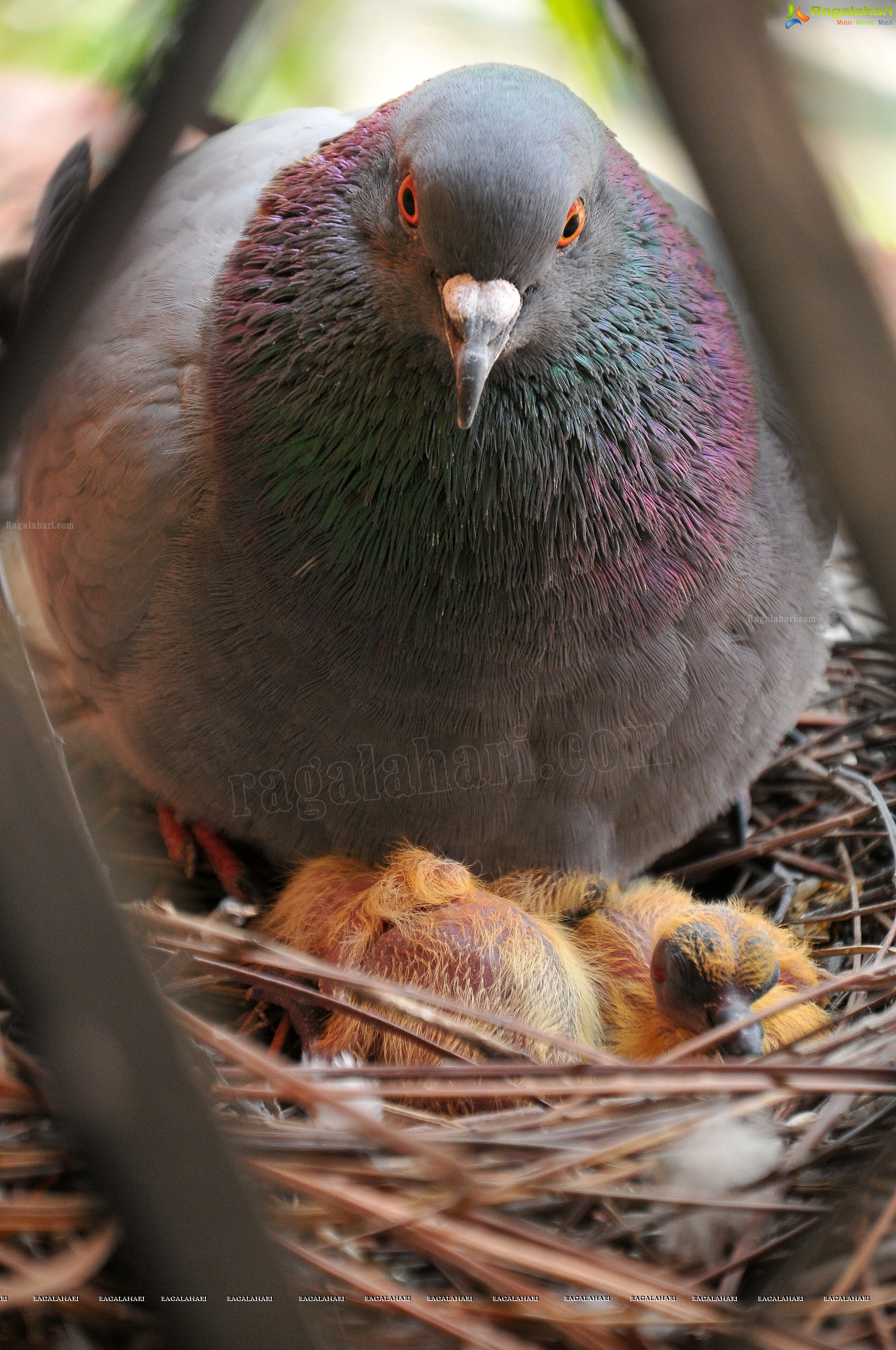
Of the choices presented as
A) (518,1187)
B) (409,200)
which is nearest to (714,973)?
(518,1187)

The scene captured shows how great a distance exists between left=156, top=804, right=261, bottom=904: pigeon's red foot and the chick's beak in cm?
163

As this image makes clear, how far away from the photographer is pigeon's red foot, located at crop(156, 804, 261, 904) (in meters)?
3.68

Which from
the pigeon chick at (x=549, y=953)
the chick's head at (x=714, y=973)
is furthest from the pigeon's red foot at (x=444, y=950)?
the chick's head at (x=714, y=973)

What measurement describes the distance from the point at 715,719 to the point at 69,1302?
2154mm

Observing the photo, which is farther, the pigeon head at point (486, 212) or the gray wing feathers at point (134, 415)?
the gray wing feathers at point (134, 415)

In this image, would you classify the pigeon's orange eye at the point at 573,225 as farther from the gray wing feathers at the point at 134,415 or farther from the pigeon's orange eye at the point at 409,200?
the gray wing feathers at the point at 134,415

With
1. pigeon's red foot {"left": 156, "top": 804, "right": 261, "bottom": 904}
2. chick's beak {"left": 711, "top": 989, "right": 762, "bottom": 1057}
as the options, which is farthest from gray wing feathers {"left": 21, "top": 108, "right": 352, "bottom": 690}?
chick's beak {"left": 711, "top": 989, "right": 762, "bottom": 1057}

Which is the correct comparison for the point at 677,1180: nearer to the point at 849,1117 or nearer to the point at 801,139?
the point at 849,1117

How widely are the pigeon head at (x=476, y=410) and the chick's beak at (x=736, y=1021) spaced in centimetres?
92

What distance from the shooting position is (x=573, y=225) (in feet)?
8.40

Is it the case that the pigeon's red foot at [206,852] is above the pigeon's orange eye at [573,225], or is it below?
below

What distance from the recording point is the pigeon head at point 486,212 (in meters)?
2.32

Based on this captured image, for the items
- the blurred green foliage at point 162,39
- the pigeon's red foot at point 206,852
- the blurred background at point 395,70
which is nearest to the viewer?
the blurred background at point 395,70

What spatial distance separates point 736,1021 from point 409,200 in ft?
6.22
